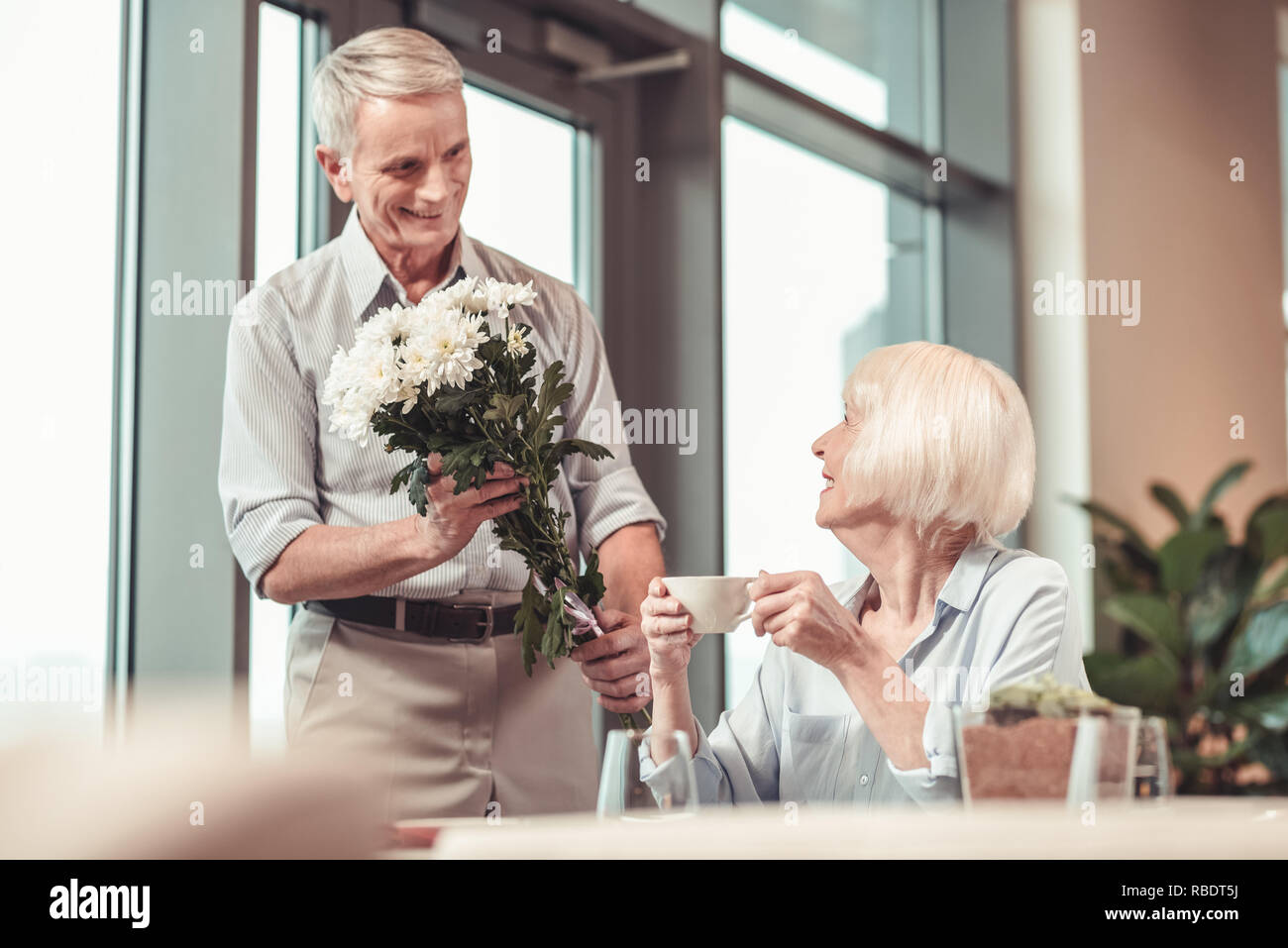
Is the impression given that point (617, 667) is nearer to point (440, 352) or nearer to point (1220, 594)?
point (440, 352)

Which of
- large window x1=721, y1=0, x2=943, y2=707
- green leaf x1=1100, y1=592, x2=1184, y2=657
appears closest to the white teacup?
large window x1=721, y1=0, x2=943, y2=707

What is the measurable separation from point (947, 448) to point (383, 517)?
85cm

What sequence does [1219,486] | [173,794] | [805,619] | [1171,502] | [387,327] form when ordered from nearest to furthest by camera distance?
[173,794] → [805,619] → [387,327] → [1219,486] → [1171,502]

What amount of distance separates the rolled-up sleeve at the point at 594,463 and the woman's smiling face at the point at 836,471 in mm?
404

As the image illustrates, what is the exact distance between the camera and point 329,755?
0.32 metres

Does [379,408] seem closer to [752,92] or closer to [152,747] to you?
[152,747]

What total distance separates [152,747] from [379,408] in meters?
1.29

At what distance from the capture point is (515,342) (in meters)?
1.65

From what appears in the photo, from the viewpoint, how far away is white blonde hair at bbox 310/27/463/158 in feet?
6.61

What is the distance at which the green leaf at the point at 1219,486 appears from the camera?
5344mm

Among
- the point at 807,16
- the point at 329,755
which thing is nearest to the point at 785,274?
the point at 807,16

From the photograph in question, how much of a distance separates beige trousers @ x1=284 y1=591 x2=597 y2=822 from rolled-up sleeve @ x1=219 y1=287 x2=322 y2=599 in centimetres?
15

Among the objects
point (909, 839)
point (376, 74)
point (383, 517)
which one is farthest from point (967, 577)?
point (909, 839)

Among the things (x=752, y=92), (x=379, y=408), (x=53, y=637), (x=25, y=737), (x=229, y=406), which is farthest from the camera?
(x=752, y=92)
